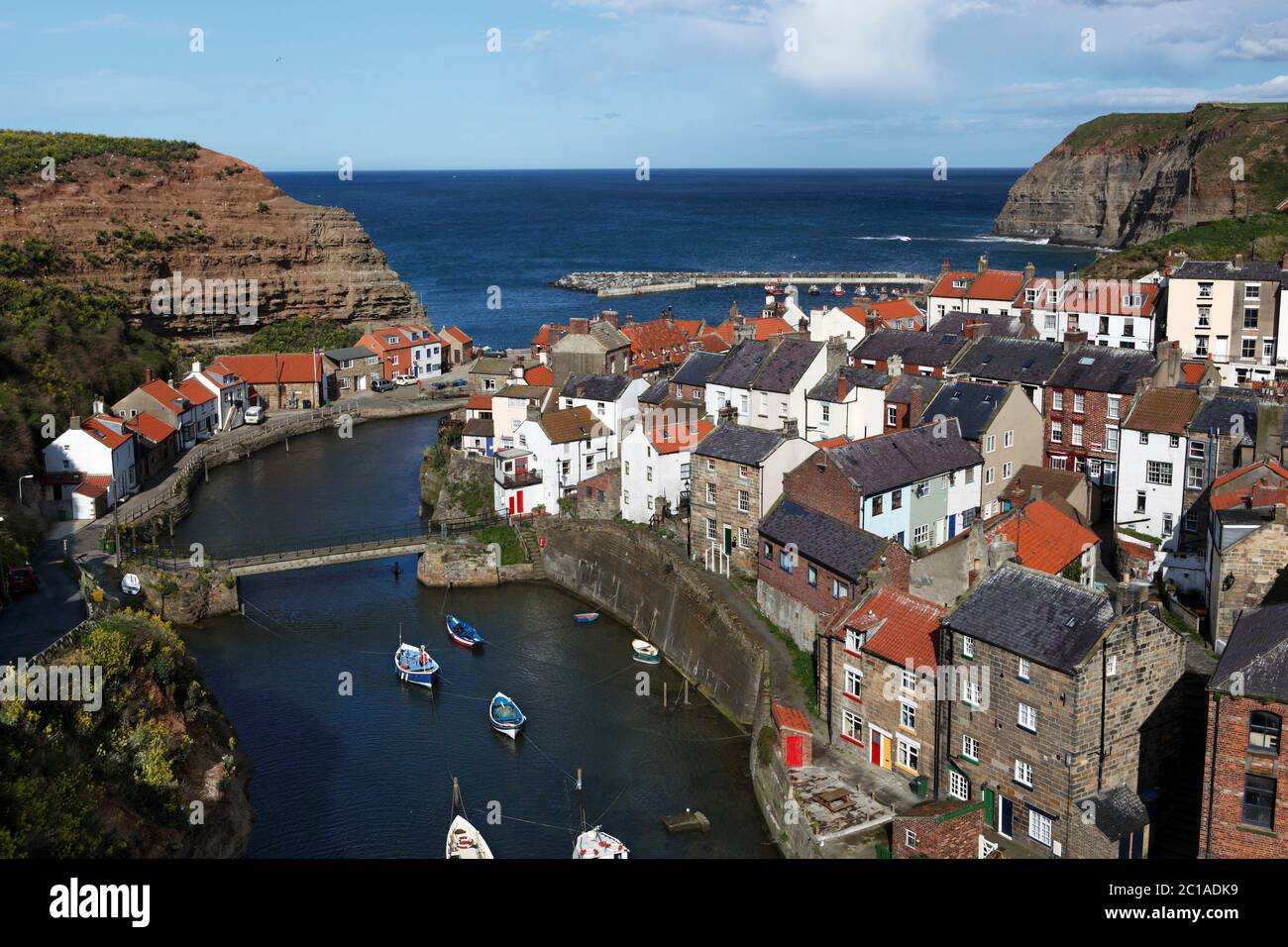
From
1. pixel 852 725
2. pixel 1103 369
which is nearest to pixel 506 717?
pixel 852 725

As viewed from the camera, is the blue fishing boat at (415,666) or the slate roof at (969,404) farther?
the slate roof at (969,404)

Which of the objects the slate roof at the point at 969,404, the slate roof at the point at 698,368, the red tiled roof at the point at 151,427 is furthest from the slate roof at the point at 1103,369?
the red tiled roof at the point at 151,427

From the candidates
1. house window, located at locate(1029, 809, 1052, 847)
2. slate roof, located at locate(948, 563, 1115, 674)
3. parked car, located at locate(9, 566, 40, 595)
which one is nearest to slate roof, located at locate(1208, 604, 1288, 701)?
slate roof, located at locate(948, 563, 1115, 674)

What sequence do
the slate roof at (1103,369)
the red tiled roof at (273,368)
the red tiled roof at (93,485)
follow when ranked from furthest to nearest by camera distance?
the red tiled roof at (273,368), the red tiled roof at (93,485), the slate roof at (1103,369)

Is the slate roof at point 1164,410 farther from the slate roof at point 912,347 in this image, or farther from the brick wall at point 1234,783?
the brick wall at point 1234,783
